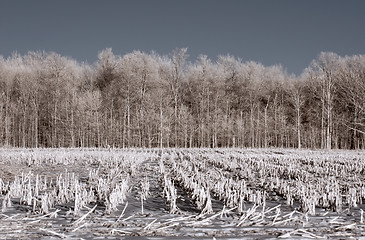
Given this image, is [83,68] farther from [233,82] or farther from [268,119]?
[268,119]

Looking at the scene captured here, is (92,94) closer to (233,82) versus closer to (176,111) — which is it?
(176,111)

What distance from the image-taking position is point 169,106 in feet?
128

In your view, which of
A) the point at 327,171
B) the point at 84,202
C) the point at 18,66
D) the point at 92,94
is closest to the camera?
the point at 84,202

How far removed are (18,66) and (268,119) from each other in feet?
112

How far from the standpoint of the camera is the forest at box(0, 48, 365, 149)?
37688 mm

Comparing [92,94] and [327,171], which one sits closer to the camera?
[327,171]

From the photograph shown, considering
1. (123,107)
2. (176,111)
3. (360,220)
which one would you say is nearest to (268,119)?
(176,111)

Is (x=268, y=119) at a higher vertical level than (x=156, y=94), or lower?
lower

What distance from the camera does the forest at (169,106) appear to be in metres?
37.7

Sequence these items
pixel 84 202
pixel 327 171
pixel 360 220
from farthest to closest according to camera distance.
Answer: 1. pixel 327 171
2. pixel 84 202
3. pixel 360 220

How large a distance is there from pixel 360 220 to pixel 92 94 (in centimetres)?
3862

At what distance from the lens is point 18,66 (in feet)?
160

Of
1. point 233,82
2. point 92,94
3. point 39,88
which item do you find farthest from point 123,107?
point 233,82

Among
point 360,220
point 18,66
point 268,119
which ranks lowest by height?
point 360,220
